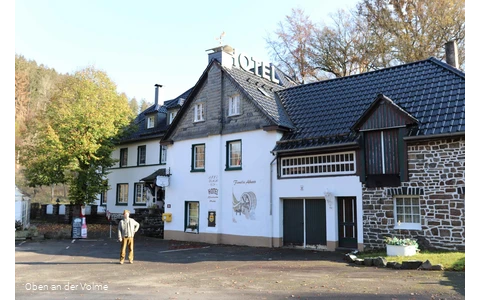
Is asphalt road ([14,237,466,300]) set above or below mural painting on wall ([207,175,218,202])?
below

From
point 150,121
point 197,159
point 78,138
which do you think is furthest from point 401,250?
point 150,121

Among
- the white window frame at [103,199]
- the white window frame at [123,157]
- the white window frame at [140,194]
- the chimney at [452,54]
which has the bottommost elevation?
the white window frame at [103,199]

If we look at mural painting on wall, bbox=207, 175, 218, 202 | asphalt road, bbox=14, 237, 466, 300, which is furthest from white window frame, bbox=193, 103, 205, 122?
asphalt road, bbox=14, 237, 466, 300

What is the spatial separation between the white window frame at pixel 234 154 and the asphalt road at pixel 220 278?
539cm

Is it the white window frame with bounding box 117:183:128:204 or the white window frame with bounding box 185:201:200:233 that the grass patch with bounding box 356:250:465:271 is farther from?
the white window frame with bounding box 117:183:128:204

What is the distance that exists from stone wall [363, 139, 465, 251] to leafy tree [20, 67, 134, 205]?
76.0ft

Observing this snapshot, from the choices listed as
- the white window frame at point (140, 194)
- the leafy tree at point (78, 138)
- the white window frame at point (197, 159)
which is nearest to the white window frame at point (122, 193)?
the white window frame at point (140, 194)

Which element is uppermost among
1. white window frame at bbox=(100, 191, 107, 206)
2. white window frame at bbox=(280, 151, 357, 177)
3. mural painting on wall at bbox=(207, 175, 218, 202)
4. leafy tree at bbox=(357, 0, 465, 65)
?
leafy tree at bbox=(357, 0, 465, 65)

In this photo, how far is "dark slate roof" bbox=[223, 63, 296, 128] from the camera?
1944cm

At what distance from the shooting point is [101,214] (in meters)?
34.4

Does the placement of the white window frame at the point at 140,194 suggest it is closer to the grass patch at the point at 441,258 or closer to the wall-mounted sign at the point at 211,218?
the wall-mounted sign at the point at 211,218

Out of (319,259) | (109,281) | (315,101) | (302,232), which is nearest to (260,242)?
(302,232)

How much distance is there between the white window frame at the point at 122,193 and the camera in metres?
35.0

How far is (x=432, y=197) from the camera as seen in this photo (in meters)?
14.0
